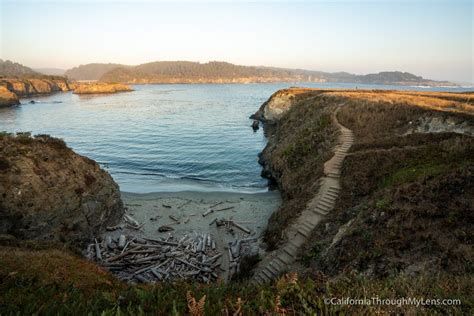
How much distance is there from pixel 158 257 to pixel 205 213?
9006mm

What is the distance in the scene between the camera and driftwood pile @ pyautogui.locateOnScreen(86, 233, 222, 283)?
1988 centimetres

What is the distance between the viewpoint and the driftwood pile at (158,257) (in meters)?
19.9

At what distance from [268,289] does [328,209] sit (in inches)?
650

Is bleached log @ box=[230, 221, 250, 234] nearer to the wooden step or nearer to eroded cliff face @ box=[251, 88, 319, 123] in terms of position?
the wooden step

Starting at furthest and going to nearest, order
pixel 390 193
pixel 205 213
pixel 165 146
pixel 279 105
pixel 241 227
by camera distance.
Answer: pixel 279 105
pixel 165 146
pixel 205 213
pixel 241 227
pixel 390 193

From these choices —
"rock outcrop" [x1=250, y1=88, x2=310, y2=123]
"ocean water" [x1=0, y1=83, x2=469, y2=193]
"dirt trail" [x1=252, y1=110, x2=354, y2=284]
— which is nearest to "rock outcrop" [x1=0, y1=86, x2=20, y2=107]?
"ocean water" [x1=0, y1=83, x2=469, y2=193]

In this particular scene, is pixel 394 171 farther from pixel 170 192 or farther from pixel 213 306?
pixel 170 192

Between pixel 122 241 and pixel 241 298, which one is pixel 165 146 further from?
pixel 241 298

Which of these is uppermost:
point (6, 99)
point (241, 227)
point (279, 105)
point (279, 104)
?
point (6, 99)

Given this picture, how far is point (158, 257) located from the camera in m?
21.5

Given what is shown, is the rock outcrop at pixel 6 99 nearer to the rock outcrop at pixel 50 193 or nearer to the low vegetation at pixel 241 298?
the rock outcrop at pixel 50 193

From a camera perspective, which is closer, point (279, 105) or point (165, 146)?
point (165, 146)

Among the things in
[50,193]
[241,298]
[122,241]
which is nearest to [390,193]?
[241,298]

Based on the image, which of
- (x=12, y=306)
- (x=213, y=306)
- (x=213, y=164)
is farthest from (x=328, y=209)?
(x=213, y=164)
